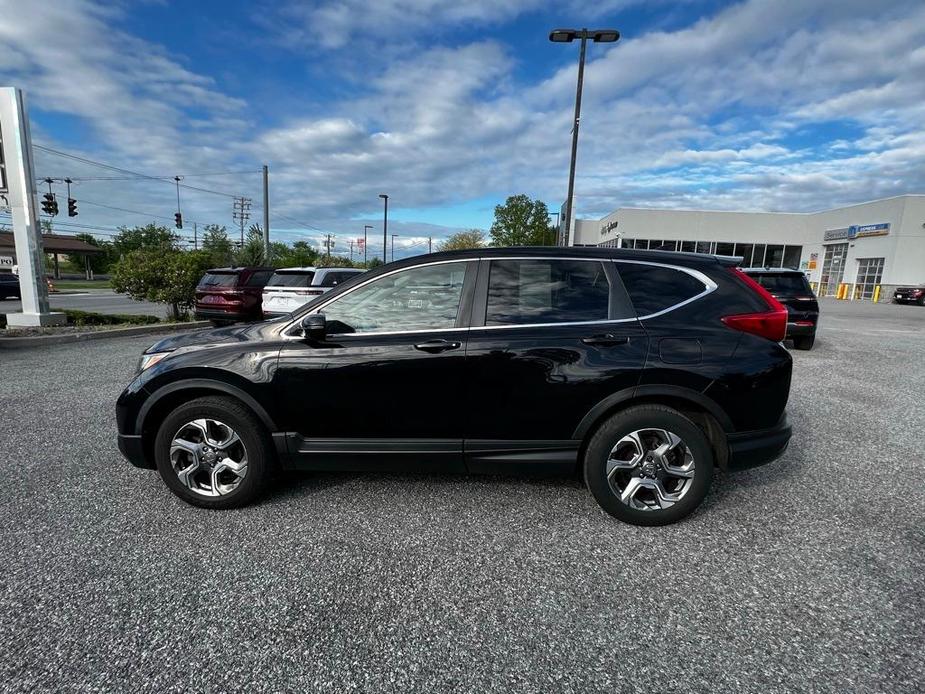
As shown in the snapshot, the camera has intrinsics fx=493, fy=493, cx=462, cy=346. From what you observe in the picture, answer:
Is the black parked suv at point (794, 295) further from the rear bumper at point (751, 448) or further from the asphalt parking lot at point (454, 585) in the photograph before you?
the rear bumper at point (751, 448)

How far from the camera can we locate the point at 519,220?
73875mm

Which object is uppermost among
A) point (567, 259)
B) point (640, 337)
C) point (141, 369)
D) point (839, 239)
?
point (839, 239)

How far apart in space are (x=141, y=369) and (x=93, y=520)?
0.97 m

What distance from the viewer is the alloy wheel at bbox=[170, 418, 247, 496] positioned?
3.16 m

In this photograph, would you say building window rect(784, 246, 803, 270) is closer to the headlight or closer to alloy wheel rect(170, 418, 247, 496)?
alloy wheel rect(170, 418, 247, 496)

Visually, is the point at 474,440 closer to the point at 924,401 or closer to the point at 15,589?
the point at 15,589

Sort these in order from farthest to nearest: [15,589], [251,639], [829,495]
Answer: [829,495] → [15,589] → [251,639]

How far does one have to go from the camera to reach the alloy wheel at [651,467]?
3.01 m

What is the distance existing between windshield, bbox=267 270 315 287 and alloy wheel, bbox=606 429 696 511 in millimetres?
9234

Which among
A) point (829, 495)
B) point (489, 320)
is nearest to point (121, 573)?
point (489, 320)

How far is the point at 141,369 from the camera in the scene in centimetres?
327

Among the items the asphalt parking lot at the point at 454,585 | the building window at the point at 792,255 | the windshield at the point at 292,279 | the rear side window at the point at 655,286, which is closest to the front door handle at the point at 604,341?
the rear side window at the point at 655,286

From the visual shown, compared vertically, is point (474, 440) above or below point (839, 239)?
below

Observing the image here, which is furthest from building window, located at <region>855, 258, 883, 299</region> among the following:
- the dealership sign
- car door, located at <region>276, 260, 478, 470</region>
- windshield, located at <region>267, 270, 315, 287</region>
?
car door, located at <region>276, 260, 478, 470</region>
